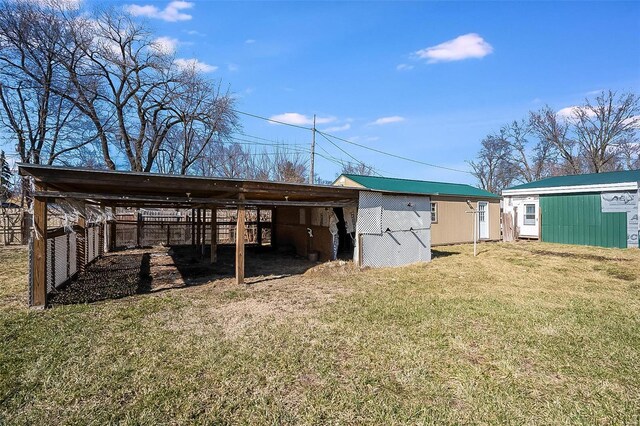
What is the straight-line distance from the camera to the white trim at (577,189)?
12906 millimetres

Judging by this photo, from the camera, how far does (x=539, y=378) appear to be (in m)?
3.07

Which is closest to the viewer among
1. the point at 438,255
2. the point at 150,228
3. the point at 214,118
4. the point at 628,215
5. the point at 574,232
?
the point at 438,255

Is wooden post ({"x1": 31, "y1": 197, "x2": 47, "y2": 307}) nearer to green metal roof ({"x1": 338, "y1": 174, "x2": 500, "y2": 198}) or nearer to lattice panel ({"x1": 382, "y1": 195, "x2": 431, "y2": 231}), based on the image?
lattice panel ({"x1": 382, "y1": 195, "x2": 431, "y2": 231})

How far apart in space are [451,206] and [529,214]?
409 centimetres

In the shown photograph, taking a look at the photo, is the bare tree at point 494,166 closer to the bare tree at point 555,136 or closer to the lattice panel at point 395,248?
Result: the bare tree at point 555,136

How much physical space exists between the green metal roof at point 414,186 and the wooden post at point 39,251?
10.0 meters

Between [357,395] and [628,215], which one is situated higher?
[628,215]

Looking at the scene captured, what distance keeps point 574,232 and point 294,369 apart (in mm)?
15783

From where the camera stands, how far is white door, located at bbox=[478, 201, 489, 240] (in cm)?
1675

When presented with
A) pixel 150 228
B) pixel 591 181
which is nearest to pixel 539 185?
pixel 591 181

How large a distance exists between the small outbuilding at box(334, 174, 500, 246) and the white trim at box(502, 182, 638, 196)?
143cm

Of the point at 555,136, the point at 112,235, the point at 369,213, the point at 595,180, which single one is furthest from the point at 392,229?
the point at 555,136

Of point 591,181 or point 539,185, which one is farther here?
point 539,185

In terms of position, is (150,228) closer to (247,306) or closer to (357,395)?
(247,306)
